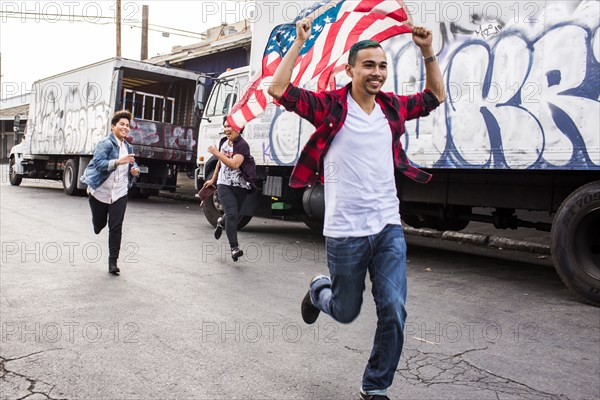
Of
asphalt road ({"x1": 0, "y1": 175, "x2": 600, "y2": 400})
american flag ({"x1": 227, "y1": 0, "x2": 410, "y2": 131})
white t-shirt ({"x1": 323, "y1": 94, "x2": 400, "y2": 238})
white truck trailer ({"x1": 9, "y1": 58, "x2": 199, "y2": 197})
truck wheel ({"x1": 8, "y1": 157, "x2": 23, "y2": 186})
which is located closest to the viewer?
white t-shirt ({"x1": 323, "y1": 94, "x2": 400, "y2": 238})

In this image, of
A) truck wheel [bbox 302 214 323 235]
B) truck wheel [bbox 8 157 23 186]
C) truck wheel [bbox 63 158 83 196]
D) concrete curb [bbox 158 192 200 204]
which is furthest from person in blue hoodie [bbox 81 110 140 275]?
truck wheel [bbox 8 157 23 186]

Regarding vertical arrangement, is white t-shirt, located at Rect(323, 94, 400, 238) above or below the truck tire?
above

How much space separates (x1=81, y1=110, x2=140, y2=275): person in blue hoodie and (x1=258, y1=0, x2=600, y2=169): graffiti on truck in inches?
128

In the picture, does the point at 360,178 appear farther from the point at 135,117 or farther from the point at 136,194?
the point at 136,194

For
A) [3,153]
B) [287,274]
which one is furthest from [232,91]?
[3,153]

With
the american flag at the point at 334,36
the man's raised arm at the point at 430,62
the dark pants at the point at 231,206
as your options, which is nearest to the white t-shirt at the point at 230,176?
the dark pants at the point at 231,206

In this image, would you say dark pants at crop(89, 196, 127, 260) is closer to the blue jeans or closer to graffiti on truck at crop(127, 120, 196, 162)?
the blue jeans

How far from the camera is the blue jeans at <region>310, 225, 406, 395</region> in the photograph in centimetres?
308

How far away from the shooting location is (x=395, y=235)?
3.16 m

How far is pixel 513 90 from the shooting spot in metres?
6.46

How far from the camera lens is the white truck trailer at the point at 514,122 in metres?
5.91

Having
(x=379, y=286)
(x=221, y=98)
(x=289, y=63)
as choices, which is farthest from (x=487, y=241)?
(x=289, y=63)

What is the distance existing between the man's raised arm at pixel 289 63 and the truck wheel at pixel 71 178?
1626 centimetres

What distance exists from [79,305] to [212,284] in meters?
1.43
